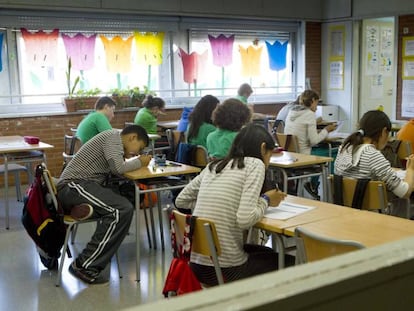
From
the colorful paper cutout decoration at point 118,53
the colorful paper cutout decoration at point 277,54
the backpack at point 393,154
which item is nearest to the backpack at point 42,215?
the backpack at point 393,154

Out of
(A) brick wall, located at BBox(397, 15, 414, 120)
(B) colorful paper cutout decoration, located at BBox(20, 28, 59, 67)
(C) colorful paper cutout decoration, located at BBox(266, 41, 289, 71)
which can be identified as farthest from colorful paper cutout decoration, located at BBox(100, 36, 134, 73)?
(A) brick wall, located at BBox(397, 15, 414, 120)

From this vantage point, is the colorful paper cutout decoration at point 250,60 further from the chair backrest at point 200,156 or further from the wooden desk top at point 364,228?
the wooden desk top at point 364,228

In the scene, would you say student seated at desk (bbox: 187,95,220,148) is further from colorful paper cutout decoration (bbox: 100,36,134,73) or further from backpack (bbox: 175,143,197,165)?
colorful paper cutout decoration (bbox: 100,36,134,73)

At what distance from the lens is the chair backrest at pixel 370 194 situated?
10.6 ft

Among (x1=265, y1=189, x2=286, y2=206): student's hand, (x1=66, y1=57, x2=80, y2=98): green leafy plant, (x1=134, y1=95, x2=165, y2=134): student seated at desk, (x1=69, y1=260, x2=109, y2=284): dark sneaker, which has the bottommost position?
(x1=69, y1=260, x2=109, y2=284): dark sneaker

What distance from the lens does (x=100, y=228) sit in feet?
12.3

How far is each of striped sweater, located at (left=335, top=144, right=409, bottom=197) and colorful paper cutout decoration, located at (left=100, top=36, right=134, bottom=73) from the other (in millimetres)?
5007

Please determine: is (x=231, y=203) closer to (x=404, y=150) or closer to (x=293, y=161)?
(x=293, y=161)

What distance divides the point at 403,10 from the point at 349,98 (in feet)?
5.59

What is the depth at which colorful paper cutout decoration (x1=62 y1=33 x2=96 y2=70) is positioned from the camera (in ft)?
25.0

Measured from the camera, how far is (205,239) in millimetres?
2469

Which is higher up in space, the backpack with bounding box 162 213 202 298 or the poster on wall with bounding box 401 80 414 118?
the poster on wall with bounding box 401 80 414 118

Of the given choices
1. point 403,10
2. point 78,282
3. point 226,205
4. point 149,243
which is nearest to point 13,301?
point 78,282

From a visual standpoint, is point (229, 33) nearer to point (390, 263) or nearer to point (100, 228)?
point (100, 228)
